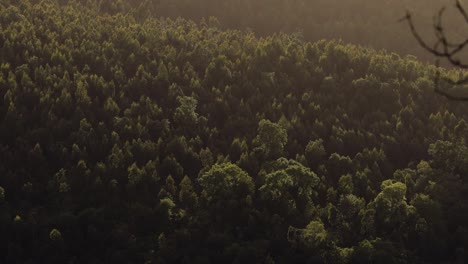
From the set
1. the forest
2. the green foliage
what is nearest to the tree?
the forest

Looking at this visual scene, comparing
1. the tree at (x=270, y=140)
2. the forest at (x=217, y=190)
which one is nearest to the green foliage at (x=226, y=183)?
the forest at (x=217, y=190)

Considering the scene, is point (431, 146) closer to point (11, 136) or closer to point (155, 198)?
point (155, 198)

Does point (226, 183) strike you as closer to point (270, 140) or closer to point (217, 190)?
point (217, 190)

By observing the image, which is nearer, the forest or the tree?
the forest

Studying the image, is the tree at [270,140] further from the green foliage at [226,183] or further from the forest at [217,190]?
the green foliage at [226,183]

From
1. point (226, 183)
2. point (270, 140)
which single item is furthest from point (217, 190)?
point (270, 140)

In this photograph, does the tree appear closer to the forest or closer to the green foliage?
the forest

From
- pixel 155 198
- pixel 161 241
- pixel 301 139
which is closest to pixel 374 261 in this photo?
pixel 161 241

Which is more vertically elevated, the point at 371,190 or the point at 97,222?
the point at 371,190

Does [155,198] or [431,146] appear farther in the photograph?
[431,146]

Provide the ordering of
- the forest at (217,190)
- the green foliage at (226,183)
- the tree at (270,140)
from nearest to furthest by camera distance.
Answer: the forest at (217,190) < the green foliage at (226,183) < the tree at (270,140)

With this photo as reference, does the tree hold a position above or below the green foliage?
above
